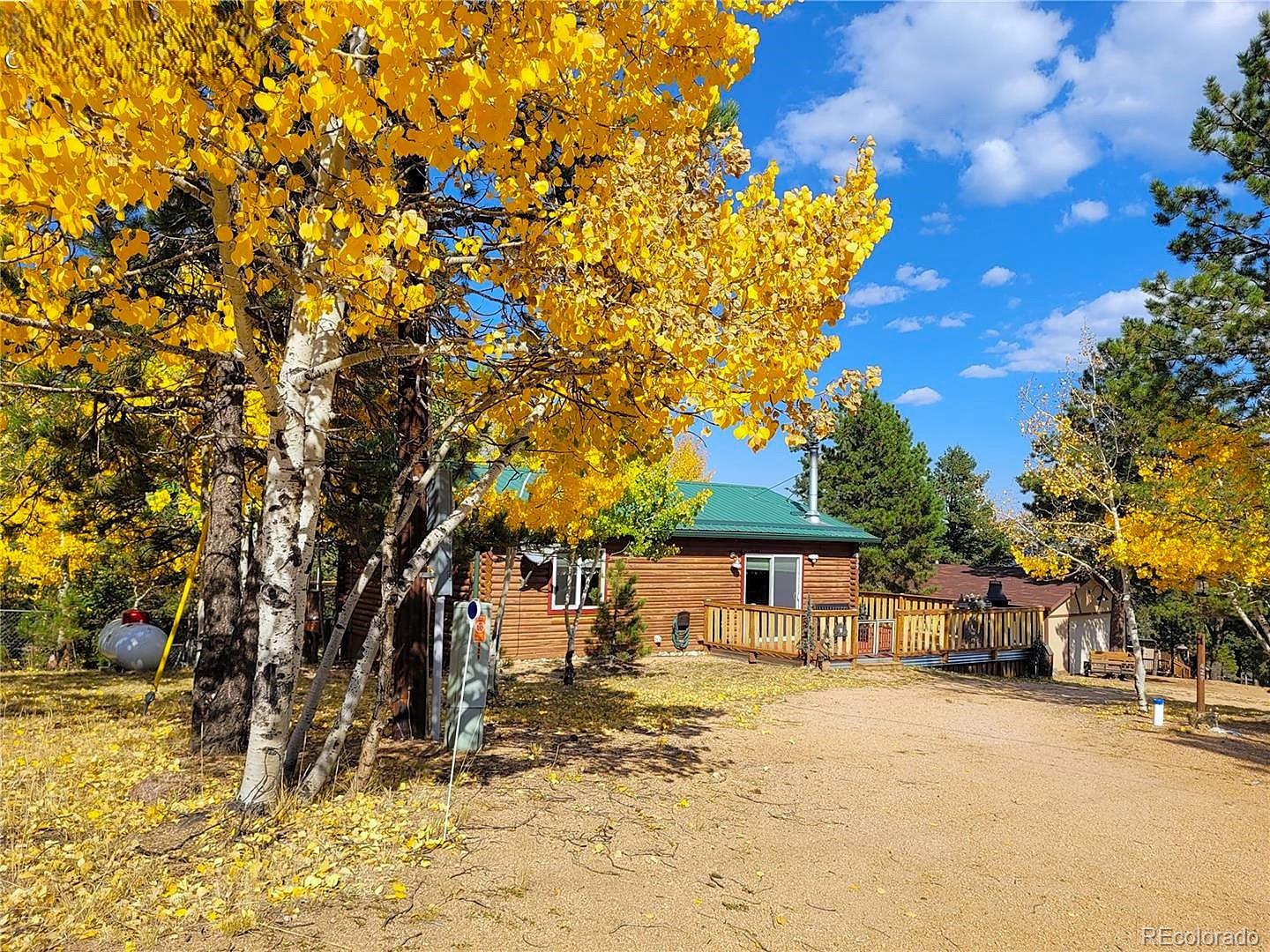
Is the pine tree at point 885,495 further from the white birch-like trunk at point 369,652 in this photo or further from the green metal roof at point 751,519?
the white birch-like trunk at point 369,652

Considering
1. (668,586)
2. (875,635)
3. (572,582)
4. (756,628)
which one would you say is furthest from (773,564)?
(572,582)

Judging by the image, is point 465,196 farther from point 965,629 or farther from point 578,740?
point 965,629

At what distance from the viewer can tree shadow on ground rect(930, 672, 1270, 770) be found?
29.9 ft

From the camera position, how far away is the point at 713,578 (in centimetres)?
1783

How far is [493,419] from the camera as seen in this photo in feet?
20.9

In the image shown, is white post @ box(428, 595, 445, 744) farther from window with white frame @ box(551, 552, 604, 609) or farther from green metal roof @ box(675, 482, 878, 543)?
green metal roof @ box(675, 482, 878, 543)

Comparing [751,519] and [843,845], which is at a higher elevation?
[751,519]

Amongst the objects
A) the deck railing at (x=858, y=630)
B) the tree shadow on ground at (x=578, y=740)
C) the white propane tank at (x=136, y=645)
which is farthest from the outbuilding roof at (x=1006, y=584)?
the white propane tank at (x=136, y=645)

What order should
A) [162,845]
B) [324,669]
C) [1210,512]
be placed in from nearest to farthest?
1. [162,845]
2. [324,669]
3. [1210,512]

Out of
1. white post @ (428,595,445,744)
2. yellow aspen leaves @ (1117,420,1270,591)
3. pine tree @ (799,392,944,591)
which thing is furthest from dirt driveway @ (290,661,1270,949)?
pine tree @ (799,392,944,591)

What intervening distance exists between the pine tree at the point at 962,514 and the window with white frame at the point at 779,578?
2418 centimetres

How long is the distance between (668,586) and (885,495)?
1751 centimetres

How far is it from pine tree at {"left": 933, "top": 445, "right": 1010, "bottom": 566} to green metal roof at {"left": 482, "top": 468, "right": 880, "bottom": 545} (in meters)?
22.4

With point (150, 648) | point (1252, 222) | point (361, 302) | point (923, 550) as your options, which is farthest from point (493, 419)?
point (923, 550)
